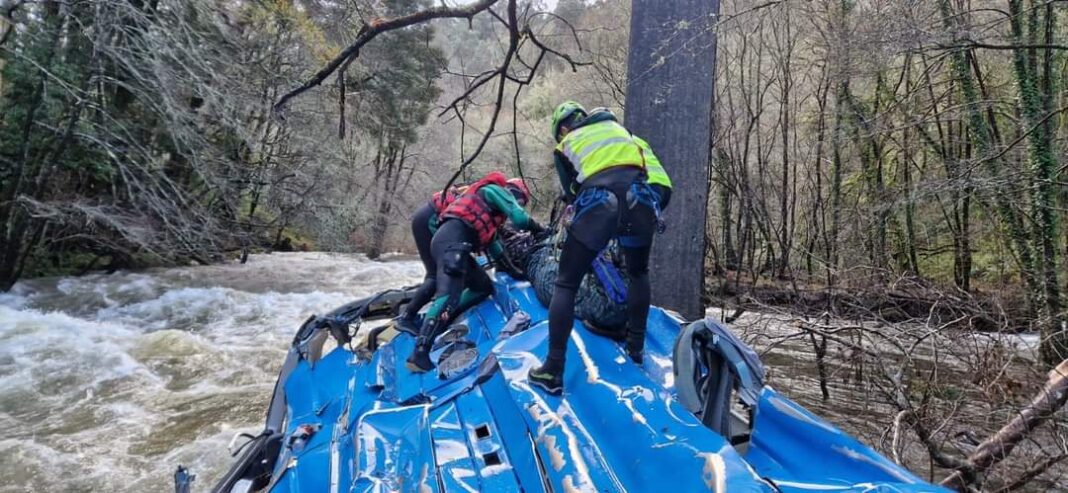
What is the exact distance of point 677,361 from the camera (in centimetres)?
225

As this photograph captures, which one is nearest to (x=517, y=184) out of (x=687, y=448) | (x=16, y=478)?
(x=687, y=448)

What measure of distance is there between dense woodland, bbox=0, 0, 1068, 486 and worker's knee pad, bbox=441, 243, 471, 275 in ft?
4.98

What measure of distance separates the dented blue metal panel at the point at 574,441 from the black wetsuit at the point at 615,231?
0.67ft

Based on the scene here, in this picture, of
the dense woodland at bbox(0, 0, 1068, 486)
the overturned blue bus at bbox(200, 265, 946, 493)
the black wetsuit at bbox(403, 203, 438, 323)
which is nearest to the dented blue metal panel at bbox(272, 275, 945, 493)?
the overturned blue bus at bbox(200, 265, 946, 493)

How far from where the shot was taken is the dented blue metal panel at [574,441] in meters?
1.79

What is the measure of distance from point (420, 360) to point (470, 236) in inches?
48.3

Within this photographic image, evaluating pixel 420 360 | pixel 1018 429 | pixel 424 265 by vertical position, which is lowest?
pixel 1018 429

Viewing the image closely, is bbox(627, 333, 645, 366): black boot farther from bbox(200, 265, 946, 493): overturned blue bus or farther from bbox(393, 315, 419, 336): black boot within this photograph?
bbox(393, 315, 419, 336): black boot

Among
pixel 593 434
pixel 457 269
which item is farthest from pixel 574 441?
pixel 457 269

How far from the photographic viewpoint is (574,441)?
206cm

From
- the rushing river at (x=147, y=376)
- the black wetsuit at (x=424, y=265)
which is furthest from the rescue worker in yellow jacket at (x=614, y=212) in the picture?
the rushing river at (x=147, y=376)

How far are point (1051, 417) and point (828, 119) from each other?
26.1 feet

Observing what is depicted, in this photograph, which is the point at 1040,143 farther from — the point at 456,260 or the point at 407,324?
the point at 407,324

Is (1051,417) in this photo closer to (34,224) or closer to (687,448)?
(687,448)
